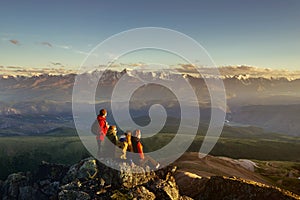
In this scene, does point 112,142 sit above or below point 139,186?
above

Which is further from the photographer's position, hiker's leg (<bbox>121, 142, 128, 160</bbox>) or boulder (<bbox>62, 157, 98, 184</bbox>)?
boulder (<bbox>62, 157, 98, 184</bbox>)

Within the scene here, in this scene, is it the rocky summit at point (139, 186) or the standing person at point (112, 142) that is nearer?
the rocky summit at point (139, 186)

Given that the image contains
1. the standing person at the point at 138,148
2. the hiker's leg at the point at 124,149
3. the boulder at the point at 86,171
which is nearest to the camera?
the hiker's leg at the point at 124,149

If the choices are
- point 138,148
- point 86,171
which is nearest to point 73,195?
point 86,171

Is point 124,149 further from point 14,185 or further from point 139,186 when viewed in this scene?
point 14,185

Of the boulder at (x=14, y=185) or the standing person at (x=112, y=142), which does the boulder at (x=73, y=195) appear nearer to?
the standing person at (x=112, y=142)

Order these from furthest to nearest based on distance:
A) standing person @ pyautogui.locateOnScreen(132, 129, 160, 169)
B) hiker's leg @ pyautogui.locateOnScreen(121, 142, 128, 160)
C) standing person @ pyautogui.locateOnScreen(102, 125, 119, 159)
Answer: standing person @ pyautogui.locateOnScreen(102, 125, 119, 159) → standing person @ pyautogui.locateOnScreen(132, 129, 160, 169) → hiker's leg @ pyautogui.locateOnScreen(121, 142, 128, 160)

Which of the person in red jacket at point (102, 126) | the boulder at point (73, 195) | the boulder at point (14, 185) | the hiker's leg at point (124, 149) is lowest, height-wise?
the boulder at point (14, 185)

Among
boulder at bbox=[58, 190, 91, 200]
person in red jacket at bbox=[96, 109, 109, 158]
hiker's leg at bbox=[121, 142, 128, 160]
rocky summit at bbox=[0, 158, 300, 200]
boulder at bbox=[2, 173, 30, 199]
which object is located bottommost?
boulder at bbox=[2, 173, 30, 199]

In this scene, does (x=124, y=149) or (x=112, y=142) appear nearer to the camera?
(x=124, y=149)

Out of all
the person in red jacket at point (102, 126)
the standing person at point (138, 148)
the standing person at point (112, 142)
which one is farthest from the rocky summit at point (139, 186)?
the person in red jacket at point (102, 126)

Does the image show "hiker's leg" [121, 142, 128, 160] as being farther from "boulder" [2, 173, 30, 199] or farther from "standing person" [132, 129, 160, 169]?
"boulder" [2, 173, 30, 199]

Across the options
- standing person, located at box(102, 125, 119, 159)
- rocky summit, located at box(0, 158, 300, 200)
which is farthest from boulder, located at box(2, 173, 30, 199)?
standing person, located at box(102, 125, 119, 159)

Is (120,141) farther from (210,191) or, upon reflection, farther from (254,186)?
(254,186)
